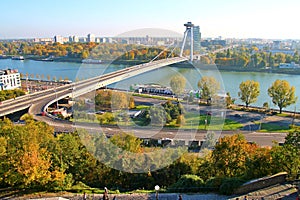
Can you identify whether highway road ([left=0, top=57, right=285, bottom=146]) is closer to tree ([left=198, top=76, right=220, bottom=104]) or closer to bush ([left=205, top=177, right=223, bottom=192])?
bush ([left=205, top=177, right=223, bottom=192])

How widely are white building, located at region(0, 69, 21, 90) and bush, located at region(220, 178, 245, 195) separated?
8921 mm

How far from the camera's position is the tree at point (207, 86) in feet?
20.7

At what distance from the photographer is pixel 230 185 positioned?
1919 mm

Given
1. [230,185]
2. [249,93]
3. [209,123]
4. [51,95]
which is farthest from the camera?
[51,95]

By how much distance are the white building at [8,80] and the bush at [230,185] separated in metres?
8.92

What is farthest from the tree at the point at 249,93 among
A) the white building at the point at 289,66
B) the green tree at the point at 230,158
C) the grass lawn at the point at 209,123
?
the white building at the point at 289,66

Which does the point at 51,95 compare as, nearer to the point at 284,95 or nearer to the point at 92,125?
the point at 92,125

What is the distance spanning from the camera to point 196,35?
13750 mm

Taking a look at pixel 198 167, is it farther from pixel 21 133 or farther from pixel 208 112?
pixel 208 112

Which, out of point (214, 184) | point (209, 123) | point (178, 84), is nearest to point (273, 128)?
point (209, 123)

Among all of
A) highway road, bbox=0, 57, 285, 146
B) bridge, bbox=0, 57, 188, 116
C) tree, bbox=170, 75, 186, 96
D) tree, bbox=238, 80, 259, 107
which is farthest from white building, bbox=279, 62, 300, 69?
tree, bbox=170, 75, 186, 96

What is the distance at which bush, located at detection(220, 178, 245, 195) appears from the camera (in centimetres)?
191

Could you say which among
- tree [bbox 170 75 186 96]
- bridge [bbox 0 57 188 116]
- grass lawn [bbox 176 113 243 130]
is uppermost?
tree [bbox 170 75 186 96]

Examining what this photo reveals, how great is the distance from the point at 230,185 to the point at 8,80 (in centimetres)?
945
